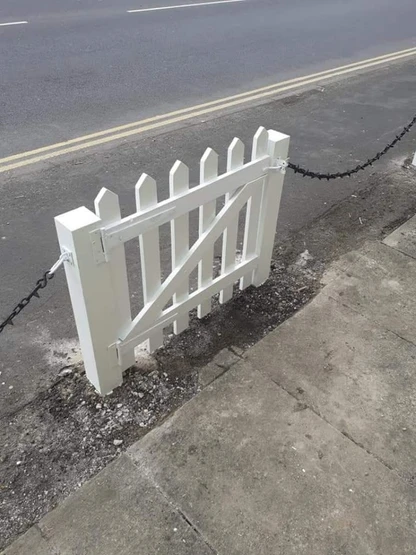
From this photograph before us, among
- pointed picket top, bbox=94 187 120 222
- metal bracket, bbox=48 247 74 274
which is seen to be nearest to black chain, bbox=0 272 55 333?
metal bracket, bbox=48 247 74 274

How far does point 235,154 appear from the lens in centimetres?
307

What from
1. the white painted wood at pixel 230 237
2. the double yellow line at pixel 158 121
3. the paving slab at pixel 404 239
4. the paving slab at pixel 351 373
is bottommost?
the double yellow line at pixel 158 121

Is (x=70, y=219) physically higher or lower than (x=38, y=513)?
higher

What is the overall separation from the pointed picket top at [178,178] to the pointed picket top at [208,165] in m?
0.17

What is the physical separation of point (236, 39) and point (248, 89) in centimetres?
356

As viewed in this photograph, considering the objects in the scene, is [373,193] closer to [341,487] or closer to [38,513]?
[341,487]

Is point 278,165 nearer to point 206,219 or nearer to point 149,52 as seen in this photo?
point 206,219

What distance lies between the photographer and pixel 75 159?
579cm

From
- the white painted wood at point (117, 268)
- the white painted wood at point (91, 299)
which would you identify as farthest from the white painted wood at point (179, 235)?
the white painted wood at point (91, 299)

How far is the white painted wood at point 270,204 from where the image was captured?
10.9 feet

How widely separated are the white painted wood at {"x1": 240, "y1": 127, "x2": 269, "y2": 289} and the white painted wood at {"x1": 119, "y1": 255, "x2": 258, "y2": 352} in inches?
4.1

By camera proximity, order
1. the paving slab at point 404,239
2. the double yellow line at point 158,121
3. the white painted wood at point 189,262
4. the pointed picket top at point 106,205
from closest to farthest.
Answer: the pointed picket top at point 106,205 < the white painted wood at point 189,262 < the paving slab at point 404,239 < the double yellow line at point 158,121

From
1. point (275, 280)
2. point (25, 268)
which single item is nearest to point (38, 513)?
point (25, 268)

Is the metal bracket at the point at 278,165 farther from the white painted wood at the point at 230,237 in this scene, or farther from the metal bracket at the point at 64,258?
the metal bracket at the point at 64,258
